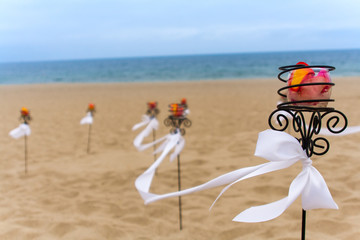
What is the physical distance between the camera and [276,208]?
140 centimetres

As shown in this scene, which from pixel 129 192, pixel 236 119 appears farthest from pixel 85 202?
pixel 236 119

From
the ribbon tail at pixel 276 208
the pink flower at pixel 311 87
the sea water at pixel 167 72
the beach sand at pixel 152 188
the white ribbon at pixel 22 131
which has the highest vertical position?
the sea water at pixel 167 72

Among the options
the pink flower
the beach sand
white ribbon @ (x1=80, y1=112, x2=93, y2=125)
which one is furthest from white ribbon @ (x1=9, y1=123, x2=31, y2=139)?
the pink flower

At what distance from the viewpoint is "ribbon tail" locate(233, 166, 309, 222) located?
134 cm

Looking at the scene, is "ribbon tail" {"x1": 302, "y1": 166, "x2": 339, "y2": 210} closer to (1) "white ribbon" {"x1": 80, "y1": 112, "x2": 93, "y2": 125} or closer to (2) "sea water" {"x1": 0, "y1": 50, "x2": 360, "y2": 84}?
(2) "sea water" {"x1": 0, "y1": 50, "x2": 360, "y2": 84}

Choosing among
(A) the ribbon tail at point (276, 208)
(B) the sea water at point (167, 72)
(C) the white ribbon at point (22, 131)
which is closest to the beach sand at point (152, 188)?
(C) the white ribbon at point (22, 131)

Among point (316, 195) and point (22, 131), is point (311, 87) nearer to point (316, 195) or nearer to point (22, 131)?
point (316, 195)

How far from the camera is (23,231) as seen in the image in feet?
9.36

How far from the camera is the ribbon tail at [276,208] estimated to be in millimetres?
1336

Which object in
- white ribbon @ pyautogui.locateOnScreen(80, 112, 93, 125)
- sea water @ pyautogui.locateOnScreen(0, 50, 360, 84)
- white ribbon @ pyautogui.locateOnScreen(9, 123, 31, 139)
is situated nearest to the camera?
white ribbon @ pyautogui.locateOnScreen(9, 123, 31, 139)

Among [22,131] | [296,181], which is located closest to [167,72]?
[22,131]

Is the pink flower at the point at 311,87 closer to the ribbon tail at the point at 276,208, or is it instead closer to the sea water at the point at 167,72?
the ribbon tail at the point at 276,208

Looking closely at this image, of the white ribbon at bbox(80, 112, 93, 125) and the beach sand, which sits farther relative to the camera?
the white ribbon at bbox(80, 112, 93, 125)

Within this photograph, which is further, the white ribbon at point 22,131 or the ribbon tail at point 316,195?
the white ribbon at point 22,131
